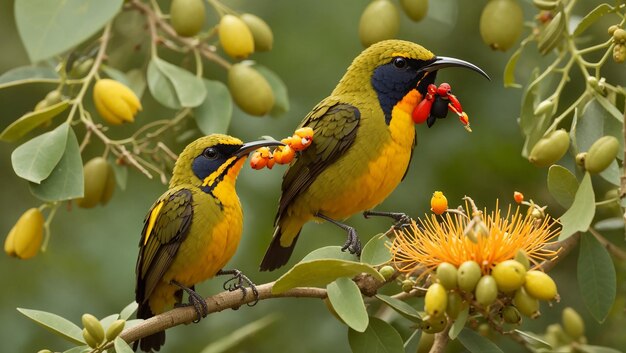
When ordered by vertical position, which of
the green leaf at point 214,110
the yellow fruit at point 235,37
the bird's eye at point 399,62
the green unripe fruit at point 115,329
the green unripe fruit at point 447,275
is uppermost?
the bird's eye at point 399,62

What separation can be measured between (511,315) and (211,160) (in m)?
1.02

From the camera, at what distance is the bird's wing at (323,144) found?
3.30m

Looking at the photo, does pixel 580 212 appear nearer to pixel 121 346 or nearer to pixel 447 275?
pixel 447 275

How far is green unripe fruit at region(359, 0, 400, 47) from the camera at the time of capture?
385 cm

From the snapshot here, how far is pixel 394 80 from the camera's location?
3250 millimetres

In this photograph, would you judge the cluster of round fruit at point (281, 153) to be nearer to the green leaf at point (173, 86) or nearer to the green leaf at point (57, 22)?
the green leaf at point (57, 22)

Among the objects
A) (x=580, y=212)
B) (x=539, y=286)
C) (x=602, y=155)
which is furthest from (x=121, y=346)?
(x=602, y=155)

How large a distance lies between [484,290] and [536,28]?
1.64 meters

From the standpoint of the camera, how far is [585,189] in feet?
9.12

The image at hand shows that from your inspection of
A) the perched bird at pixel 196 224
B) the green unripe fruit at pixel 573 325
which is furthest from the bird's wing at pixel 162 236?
the green unripe fruit at pixel 573 325

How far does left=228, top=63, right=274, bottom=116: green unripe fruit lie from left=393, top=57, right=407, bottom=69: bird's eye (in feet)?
2.47

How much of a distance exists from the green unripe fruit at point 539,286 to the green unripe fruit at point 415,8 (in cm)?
154

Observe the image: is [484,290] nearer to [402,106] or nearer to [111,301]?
[402,106]

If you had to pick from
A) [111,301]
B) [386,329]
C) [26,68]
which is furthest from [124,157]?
[111,301]
